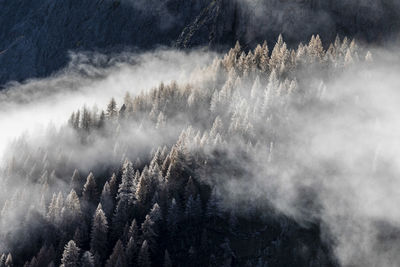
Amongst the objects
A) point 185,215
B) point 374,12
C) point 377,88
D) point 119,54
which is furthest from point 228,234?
point 119,54

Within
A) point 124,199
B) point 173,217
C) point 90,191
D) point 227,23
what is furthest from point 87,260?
point 227,23

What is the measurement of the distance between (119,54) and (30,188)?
8138 cm

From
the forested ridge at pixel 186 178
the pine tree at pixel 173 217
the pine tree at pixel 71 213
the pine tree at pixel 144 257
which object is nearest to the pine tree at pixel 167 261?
the forested ridge at pixel 186 178

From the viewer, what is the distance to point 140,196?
102875 mm

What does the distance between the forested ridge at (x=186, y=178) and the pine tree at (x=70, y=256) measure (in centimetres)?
17

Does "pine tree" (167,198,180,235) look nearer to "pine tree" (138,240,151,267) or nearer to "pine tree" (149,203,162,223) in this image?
"pine tree" (149,203,162,223)

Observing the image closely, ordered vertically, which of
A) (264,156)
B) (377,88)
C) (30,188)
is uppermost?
(377,88)

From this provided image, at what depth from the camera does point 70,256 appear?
9181 centimetres

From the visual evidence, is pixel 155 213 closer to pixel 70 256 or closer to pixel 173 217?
pixel 173 217

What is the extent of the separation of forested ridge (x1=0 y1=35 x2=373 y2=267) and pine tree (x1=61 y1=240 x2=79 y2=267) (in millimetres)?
175

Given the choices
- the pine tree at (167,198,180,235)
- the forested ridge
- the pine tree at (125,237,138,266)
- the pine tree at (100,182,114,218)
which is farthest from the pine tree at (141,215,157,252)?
the pine tree at (100,182,114,218)

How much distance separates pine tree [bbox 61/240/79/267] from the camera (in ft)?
301

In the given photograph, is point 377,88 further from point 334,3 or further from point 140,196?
point 140,196

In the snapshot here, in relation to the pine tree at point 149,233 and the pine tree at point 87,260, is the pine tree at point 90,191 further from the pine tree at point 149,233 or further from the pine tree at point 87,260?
the pine tree at point 87,260
